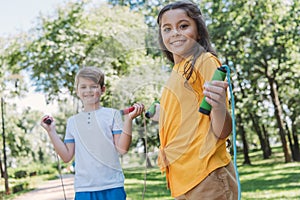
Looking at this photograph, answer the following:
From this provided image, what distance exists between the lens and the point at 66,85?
3.29 m

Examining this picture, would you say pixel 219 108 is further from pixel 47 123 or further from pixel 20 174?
pixel 20 174

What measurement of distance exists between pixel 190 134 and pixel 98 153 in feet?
2.82

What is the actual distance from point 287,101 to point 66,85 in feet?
54.5

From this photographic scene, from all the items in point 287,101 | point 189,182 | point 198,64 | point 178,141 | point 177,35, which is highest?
point 287,101

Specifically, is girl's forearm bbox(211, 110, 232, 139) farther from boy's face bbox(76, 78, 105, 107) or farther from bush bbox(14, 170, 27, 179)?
bush bbox(14, 170, 27, 179)

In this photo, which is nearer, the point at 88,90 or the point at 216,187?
the point at 216,187

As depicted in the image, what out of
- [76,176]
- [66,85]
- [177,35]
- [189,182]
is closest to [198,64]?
[177,35]

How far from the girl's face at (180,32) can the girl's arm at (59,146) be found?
1049mm

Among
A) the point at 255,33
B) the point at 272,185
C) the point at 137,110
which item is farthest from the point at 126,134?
the point at 255,33

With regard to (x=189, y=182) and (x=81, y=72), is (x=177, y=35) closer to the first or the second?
(x=189, y=182)

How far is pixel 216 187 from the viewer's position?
5.48ft

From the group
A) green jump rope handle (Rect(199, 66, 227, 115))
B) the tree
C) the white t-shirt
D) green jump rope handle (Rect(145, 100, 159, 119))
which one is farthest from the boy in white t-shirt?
the tree

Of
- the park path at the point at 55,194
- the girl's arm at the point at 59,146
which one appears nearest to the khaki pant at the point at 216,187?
the girl's arm at the point at 59,146

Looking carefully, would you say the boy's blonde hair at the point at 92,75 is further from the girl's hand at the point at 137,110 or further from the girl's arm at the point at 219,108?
the girl's arm at the point at 219,108
